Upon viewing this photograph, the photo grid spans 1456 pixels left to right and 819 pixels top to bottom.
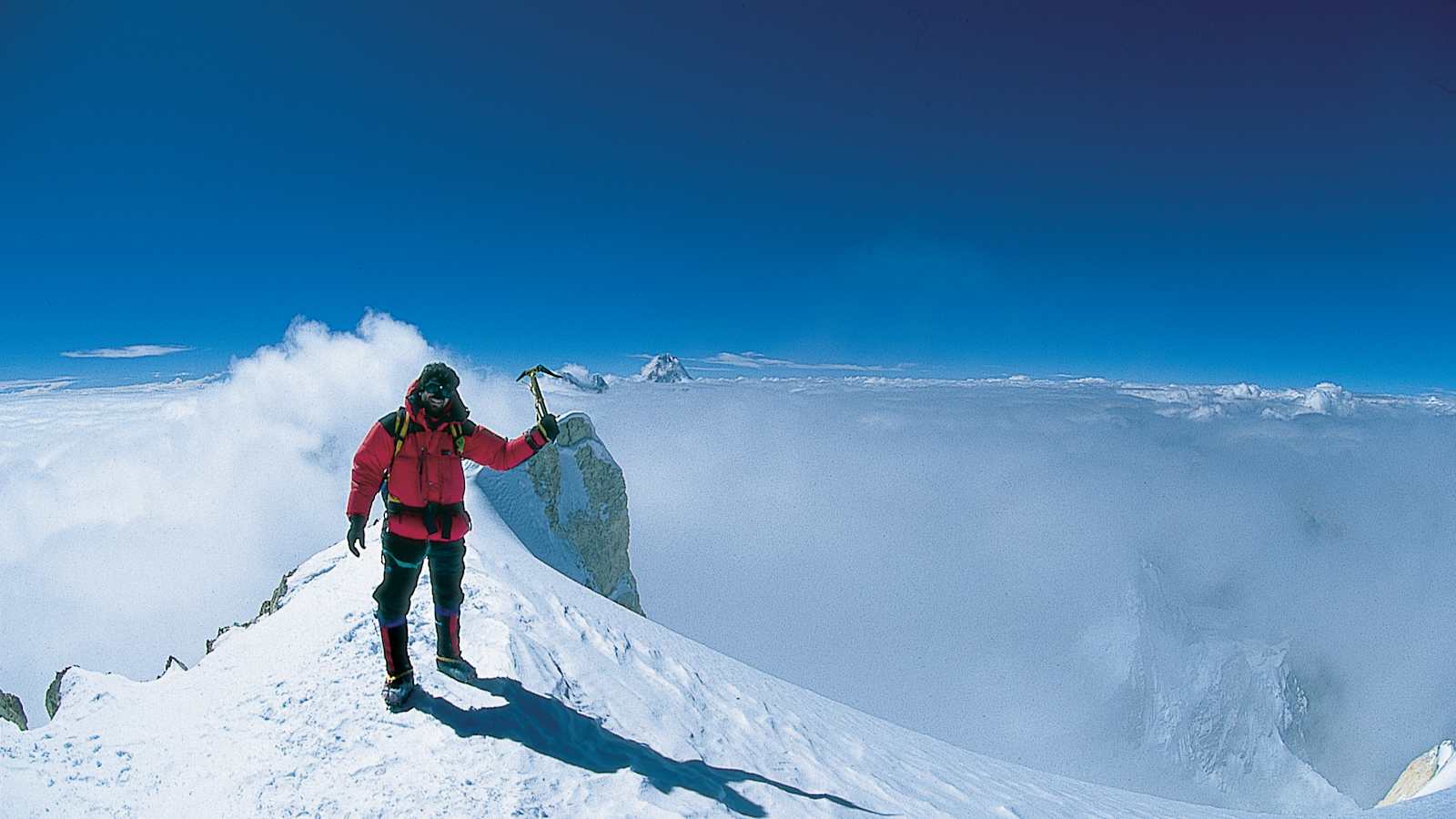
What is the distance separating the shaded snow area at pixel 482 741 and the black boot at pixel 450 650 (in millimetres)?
130

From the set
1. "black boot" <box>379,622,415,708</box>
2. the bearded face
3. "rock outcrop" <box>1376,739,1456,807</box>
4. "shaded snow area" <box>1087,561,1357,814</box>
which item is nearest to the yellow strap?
the bearded face

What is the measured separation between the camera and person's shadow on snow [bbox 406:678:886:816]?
227 inches

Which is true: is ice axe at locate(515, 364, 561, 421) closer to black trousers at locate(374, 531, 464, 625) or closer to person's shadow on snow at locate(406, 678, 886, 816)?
black trousers at locate(374, 531, 464, 625)

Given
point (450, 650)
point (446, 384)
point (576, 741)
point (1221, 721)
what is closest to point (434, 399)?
point (446, 384)

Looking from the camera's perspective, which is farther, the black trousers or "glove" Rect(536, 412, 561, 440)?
"glove" Rect(536, 412, 561, 440)

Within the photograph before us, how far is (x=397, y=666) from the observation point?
611 cm

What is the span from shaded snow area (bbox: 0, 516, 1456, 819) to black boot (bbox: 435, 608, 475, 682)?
0.13 meters

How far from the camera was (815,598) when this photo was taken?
455 feet

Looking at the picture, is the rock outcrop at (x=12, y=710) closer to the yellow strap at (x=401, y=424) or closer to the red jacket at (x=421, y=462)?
the red jacket at (x=421, y=462)

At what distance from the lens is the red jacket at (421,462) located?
19.6 feet

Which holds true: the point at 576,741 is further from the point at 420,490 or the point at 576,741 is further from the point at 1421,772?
the point at 1421,772

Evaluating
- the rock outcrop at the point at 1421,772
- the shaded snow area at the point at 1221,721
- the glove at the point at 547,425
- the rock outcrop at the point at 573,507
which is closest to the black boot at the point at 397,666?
the glove at the point at 547,425

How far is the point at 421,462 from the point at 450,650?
2.23m

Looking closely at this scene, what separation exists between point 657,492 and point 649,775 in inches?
7400
